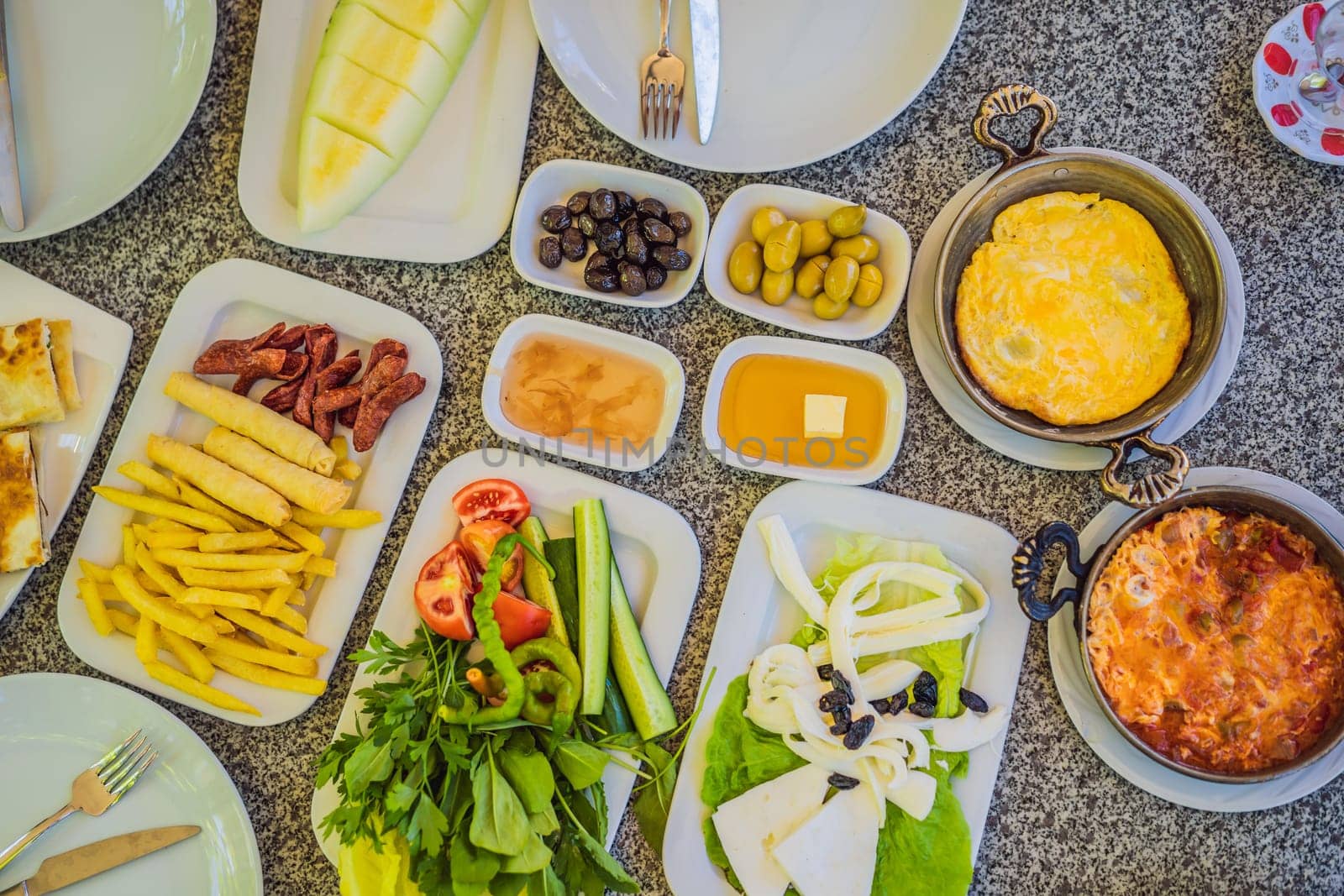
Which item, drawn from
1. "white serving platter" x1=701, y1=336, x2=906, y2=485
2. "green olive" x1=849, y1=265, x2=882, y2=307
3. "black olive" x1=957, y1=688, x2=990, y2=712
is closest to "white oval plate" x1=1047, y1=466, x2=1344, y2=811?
"black olive" x1=957, y1=688, x2=990, y2=712

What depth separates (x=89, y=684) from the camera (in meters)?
1.96

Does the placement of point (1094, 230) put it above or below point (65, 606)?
above

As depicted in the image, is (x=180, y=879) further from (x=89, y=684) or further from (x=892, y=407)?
(x=892, y=407)

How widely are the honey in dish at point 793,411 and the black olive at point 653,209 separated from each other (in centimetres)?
36

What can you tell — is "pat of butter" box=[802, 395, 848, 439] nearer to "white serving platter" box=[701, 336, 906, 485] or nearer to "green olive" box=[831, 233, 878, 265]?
"white serving platter" box=[701, 336, 906, 485]

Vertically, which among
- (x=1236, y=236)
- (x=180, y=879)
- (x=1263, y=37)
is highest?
(x=1263, y=37)

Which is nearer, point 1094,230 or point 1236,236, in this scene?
point 1094,230

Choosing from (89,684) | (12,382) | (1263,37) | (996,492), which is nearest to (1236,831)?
(996,492)

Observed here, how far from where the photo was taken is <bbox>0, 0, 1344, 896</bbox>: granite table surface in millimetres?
1927

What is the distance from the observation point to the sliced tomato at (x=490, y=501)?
193 cm

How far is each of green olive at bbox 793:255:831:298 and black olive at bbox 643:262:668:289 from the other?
0.97ft

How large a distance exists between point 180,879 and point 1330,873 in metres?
2.51

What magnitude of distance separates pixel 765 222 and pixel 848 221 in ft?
0.57

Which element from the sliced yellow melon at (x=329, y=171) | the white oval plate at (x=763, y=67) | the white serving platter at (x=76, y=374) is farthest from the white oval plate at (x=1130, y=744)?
the white serving platter at (x=76, y=374)
